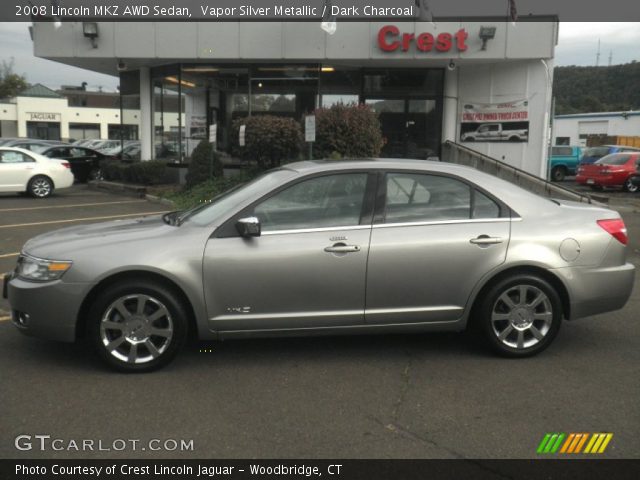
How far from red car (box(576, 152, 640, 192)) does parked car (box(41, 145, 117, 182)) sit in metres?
17.0

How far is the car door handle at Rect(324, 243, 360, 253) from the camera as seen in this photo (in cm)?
461

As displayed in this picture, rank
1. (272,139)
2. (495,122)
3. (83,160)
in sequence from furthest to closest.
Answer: (83,160) < (495,122) < (272,139)

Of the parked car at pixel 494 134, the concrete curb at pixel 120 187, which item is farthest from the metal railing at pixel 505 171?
the concrete curb at pixel 120 187

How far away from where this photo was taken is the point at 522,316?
4875mm

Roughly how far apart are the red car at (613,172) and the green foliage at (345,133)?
1200 cm

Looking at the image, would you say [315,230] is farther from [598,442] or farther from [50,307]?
[598,442]

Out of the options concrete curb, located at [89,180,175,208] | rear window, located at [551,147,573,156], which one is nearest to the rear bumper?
concrete curb, located at [89,180,175,208]

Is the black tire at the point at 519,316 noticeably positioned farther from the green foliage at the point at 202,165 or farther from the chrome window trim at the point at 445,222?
the green foliage at the point at 202,165

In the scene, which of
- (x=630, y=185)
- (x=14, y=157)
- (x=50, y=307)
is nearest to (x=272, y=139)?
(x=14, y=157)

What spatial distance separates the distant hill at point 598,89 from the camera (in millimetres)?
68812

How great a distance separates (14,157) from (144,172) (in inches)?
143

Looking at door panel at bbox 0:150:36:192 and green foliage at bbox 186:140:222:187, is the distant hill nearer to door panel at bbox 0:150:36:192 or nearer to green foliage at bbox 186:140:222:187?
green foliage at bbox 186:140:222:187

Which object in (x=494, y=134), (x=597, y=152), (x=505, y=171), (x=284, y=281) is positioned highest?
(x=494, y=134)

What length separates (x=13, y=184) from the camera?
1622 centimetres
